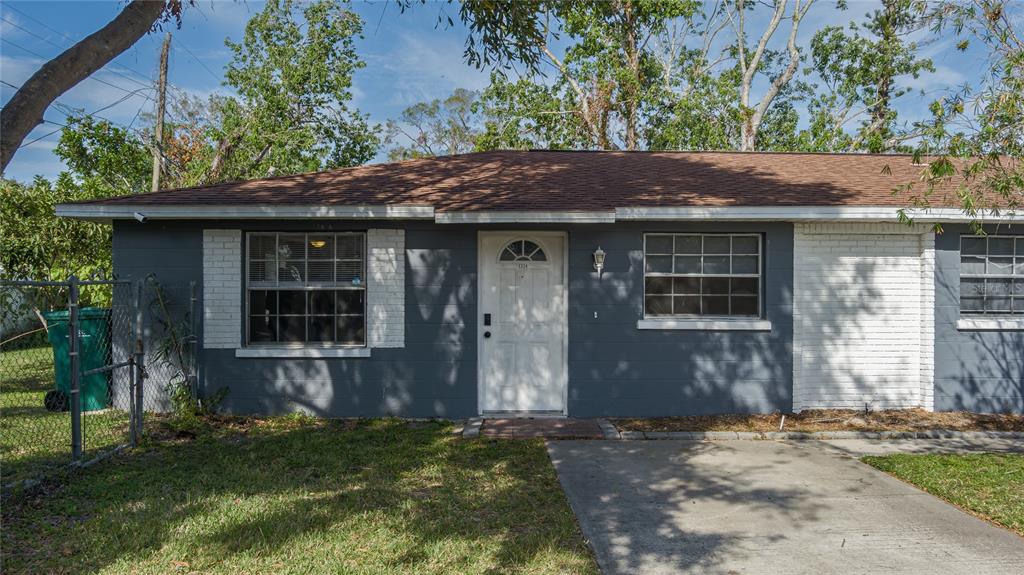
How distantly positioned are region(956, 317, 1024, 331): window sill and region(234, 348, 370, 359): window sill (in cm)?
781

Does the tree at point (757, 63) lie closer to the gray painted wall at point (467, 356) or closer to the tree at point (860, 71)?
the tree at point (860, 71)

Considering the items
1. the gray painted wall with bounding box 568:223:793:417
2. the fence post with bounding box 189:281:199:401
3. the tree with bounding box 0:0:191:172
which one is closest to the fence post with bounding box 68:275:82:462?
the tree with bounding box 0:0:191:172

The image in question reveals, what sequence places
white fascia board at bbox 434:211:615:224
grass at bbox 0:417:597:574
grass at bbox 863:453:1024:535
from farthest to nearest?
white fascia board at bbox 434:211:615:224 → grass at bbox 863:453:1024:535 → grass at bbox 0:417:597:574

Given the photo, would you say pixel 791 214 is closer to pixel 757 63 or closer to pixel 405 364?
pixel 405 364

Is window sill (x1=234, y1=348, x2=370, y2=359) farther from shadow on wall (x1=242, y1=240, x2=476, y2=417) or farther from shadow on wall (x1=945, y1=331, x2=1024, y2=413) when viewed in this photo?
shadow on wall (x1=945, y1=331, x2=1024, y2=413)

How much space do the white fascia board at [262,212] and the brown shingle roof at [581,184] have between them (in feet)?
0.32

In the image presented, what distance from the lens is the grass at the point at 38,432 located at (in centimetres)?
597

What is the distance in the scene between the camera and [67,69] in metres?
4.80

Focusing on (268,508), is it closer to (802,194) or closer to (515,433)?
(515,433)

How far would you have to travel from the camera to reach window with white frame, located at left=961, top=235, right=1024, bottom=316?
28.8 feet

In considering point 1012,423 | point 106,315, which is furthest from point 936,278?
point 106,315

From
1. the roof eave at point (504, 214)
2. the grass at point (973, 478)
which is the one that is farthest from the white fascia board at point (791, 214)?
the grass at point (973, 478)

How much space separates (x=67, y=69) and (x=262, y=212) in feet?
10.4

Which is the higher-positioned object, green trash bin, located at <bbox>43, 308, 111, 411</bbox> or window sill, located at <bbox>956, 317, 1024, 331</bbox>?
window sill, located at <bbox>956, 317, 1024, 331</bbox>
